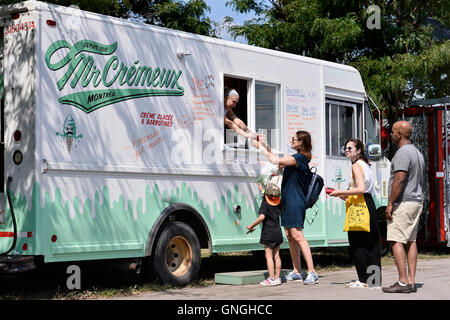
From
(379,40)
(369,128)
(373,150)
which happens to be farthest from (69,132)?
(379,40)

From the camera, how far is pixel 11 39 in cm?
809

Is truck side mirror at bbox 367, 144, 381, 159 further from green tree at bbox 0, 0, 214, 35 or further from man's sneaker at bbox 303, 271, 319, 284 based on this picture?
green tree at bbox 0, 0, 214, 35

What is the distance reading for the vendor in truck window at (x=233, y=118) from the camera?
9.98 metres

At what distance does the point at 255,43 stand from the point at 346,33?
237 centimetres

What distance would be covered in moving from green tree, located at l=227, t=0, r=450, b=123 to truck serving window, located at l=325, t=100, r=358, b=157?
11.2ft

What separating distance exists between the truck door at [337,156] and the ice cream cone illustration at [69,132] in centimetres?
444

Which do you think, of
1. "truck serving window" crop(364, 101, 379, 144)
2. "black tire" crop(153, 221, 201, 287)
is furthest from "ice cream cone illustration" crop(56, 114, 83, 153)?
"truck serving window" crop(364, 101, 379, 144)

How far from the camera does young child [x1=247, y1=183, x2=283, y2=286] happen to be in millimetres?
9289

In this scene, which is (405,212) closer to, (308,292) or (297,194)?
(308,292)

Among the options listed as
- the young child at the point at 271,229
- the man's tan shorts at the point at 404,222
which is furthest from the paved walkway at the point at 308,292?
the man's tan shorts at the point at 404,222

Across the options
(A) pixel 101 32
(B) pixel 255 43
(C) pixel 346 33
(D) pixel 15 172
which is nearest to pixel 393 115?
(C) pixel 346 33

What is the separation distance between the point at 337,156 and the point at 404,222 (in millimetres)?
3396

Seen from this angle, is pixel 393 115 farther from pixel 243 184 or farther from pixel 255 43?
pixel 243 184

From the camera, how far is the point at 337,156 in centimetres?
1157
